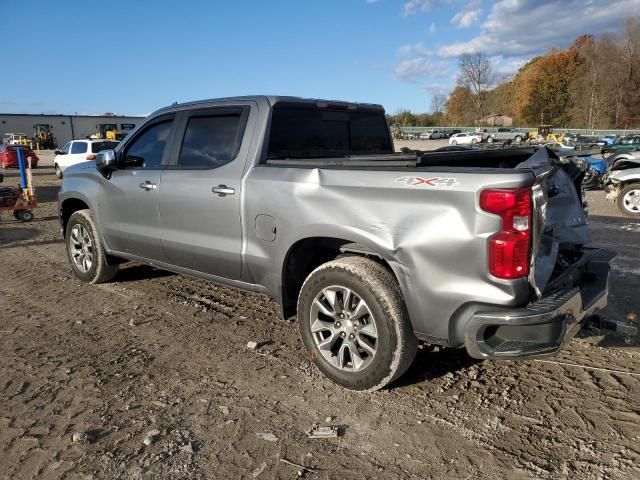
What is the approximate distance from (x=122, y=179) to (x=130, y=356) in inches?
75.6

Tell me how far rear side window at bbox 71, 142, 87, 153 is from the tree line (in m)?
55.9

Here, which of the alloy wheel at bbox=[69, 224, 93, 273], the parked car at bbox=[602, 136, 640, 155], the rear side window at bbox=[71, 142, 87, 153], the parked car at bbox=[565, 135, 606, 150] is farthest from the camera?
the rear side window at bbox=[71, 142, 87, 153]

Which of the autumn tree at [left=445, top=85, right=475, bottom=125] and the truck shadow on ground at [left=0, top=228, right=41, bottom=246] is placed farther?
the autumn tree at [left=445, top=85, right=475, bottom=125]


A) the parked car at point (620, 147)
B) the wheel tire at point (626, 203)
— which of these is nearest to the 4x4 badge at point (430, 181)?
the parked car at point (620, 147)

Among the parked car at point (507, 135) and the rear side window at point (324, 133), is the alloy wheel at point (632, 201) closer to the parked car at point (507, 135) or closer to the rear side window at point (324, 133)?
the rear side window at point (324, 133)

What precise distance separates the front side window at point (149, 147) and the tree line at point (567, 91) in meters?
64.1

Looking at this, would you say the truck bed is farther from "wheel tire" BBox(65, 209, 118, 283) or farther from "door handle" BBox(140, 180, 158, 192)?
"wheel tire" BBox(65, 209, 118, 283)

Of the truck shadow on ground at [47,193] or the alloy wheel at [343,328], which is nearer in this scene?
the alloy wheel at [343,328]

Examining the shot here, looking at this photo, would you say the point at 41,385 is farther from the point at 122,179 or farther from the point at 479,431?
the point at 479,431

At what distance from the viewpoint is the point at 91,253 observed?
5.85 meters

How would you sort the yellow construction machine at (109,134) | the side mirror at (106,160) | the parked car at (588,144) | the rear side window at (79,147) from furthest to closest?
1. the yellow construction machine at (109,134)
2. the rear side window at (79,147)
3. the parked car at (588,144)
4. the side mirror at (106,160)

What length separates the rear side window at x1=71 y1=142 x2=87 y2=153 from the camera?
873 inches

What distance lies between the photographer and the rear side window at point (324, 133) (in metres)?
4.16

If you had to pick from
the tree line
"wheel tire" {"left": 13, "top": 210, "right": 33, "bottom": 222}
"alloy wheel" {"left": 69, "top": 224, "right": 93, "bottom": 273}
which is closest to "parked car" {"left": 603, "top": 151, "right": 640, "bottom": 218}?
"alloy wheel" {"left": 69, "top": 224, "right": 93, "bottom": 273}
